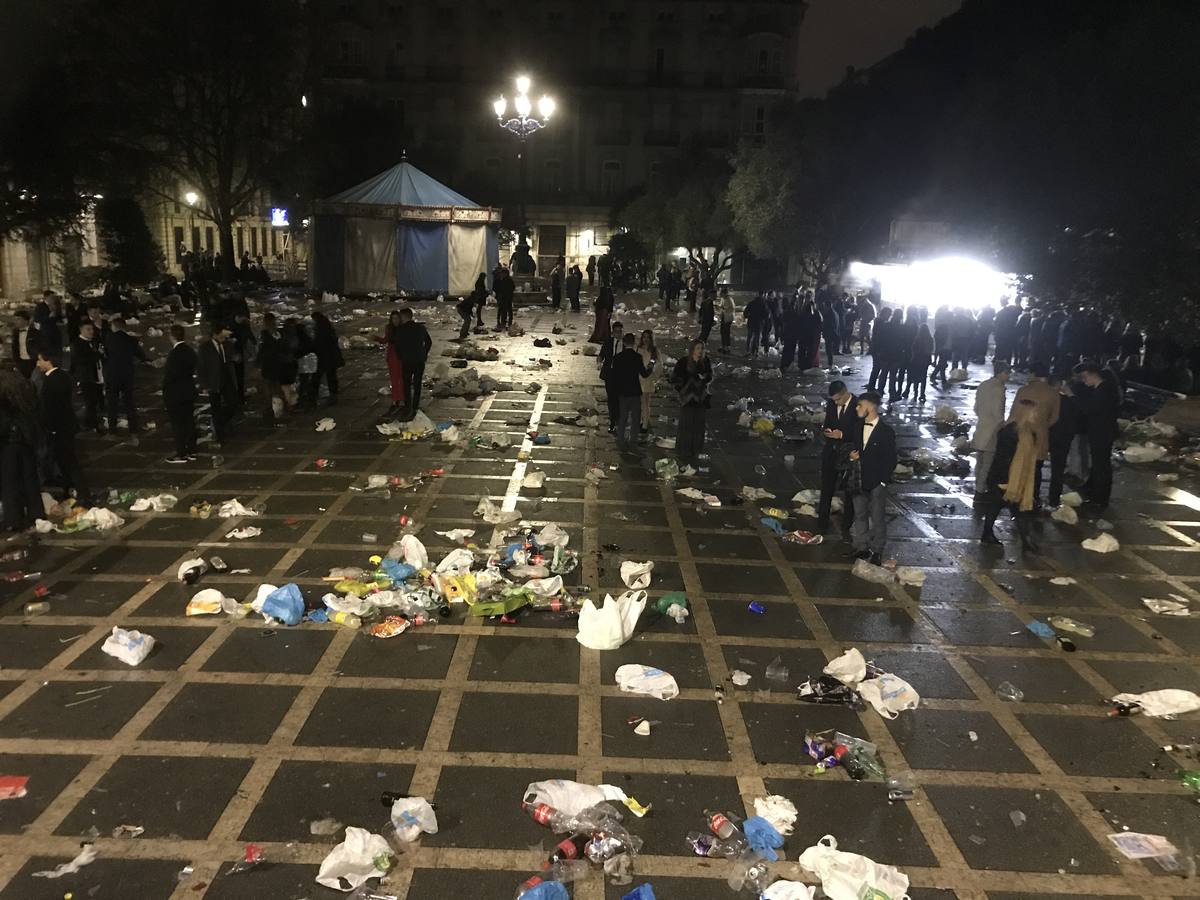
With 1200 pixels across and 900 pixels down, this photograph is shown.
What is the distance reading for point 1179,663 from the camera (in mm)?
6633

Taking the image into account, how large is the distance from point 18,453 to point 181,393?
8.09 ft

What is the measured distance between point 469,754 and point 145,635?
279cm

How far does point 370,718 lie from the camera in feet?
18.1

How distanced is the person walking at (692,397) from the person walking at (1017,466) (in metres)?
3.71

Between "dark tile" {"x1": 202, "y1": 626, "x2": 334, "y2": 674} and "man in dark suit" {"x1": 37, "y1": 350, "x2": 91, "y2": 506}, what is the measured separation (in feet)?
12.8

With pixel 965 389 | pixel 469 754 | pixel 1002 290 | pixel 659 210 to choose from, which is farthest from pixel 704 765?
pixel 659 210

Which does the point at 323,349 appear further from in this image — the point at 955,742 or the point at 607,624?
the point at 955,742

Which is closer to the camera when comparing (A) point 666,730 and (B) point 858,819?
(B) point 858,819

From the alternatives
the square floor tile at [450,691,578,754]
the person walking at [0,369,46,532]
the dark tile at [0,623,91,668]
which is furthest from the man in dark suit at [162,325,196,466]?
the square floor tile at [450,691,578,754]

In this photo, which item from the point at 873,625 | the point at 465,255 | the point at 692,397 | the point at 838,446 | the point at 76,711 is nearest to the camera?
the point at 76,711

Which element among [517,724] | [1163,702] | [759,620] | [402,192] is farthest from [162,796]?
[402,192]

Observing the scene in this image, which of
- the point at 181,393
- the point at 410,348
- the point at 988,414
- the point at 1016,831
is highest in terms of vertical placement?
the point at 410,348

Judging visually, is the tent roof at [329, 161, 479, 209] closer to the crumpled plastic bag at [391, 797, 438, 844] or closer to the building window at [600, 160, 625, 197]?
the crumpled plastic bag at [391, 797, 438, 844]

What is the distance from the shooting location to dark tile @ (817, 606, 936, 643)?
6.90 meters
